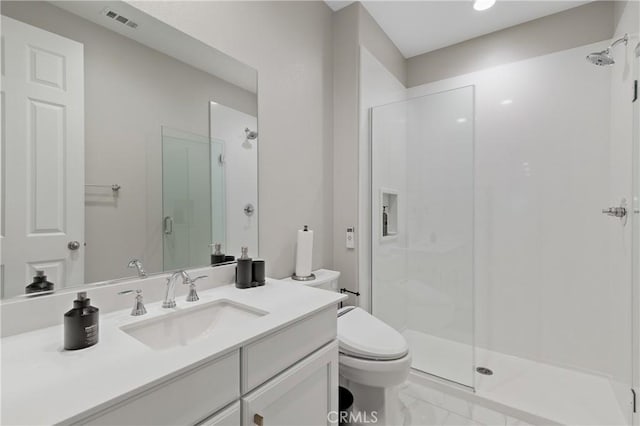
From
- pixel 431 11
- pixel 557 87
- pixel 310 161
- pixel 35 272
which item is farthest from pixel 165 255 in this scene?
pixel 557 87

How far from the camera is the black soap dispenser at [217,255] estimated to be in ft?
4.57

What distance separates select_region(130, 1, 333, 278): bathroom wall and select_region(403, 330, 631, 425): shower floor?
40.1 inches

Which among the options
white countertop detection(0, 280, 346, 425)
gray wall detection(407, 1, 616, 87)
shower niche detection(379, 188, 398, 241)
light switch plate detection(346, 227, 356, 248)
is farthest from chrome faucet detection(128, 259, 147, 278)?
gray wall detection(407, 1, 616, 87)

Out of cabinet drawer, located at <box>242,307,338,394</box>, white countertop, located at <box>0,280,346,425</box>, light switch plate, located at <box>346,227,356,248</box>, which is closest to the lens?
white countertop, located at <box>0,280,346,425</box>

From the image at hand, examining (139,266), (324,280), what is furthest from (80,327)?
(324,280)

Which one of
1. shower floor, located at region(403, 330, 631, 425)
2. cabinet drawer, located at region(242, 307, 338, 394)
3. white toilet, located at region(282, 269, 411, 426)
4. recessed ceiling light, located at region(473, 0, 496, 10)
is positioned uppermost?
recessed ceiling light, located at region(473, 0, 496, 10)

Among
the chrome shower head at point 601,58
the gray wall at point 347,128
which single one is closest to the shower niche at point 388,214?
the gray wall at point 347,128

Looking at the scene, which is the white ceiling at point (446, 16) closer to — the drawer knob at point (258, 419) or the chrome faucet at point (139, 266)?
the chrome faucet at point (139, 266)

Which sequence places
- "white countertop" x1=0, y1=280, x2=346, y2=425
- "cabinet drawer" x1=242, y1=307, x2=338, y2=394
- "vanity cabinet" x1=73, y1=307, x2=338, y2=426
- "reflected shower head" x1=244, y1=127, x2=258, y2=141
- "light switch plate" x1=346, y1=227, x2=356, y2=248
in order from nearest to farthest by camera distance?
1. "white countertop" x1=0, y1=280, x2=346, y2=425
2. "vanity cabinet" x1=73, y1=307, x2=338, y2=426
3. "cabinet drawer" x1=242, y1=307, x2=338, y2=394
4. "reflected shower head" x1=244, y1=127, x2=258, y2=141
5. "light switch plate" x1=346, y1=227, x2=356, y2=248

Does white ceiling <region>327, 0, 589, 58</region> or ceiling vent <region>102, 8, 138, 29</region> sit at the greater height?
white ceiling <region>327, 0, 589, 58</region>

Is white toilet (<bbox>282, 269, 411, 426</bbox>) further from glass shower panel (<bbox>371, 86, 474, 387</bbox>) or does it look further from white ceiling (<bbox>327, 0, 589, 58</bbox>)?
white ceiling (<bbox>327, 0, 589, 58</bbox>)

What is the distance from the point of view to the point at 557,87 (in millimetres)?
2244

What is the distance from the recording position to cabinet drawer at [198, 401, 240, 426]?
75 centimetres

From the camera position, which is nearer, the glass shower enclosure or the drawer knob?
the drawer knob
